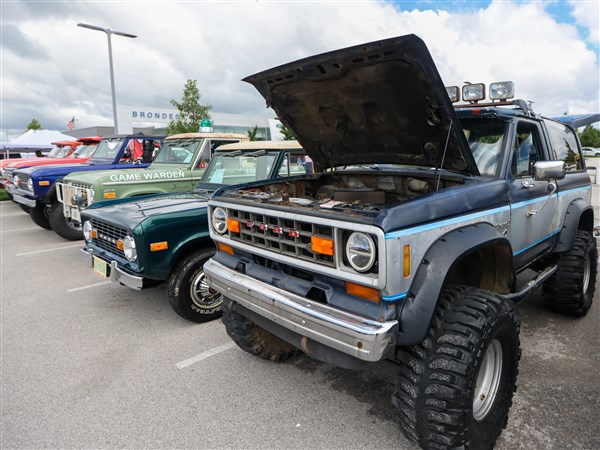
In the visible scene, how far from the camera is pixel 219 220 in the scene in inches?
124

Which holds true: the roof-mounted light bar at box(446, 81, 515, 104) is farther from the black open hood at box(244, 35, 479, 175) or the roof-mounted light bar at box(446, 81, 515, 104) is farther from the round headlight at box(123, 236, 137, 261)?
the round headlight at box(123, 236, 137, 261)

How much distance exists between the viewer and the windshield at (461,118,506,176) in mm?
3006

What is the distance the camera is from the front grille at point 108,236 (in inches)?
162

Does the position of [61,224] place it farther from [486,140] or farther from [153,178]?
[486,140]

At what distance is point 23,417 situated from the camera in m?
2.81

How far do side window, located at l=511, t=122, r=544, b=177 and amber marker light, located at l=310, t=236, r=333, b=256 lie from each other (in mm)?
1706

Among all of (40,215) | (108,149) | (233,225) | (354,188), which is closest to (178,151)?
(108,149)

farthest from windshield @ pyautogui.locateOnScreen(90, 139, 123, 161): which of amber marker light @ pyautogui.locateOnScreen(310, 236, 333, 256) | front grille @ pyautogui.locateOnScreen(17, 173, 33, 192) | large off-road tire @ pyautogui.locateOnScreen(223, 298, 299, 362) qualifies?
amber marker light @ pyautogui.locateOnScreen(310, 236, 333, 256)

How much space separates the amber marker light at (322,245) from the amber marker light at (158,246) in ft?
6.91

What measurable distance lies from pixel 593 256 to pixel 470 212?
8.77ft

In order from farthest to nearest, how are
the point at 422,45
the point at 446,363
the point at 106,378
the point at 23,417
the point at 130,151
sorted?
the point at 130,151
the point at 106,378
the point at 23,417
the point at 422,45
the point at 446,363

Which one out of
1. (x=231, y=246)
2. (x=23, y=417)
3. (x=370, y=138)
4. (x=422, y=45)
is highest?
(x=422, y=45)

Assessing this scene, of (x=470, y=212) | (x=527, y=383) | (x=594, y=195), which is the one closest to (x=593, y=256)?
(x=527, y=383)

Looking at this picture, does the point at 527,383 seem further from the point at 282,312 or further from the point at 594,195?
the point at 594,195
